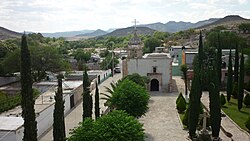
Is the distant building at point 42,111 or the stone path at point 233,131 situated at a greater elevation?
the distant building at point 42,111

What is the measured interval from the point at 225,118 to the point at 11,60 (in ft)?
92.7

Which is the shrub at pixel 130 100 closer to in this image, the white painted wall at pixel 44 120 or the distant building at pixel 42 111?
the white painted wall at pixel 44 120

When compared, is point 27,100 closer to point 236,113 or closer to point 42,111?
point 42,111

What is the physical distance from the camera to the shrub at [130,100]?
2369 centimetres

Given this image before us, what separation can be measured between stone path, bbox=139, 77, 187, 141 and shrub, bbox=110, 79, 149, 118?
6.36ft

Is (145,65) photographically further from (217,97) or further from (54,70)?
(217,97)

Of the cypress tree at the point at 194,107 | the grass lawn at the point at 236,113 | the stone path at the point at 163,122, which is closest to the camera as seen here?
the cypress tree at the point at 194,107

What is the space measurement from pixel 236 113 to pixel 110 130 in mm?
16156

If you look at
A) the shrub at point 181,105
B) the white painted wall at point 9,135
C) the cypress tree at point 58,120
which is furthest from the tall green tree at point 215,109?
the white painted wall at point 9,135

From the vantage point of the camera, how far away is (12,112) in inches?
1000

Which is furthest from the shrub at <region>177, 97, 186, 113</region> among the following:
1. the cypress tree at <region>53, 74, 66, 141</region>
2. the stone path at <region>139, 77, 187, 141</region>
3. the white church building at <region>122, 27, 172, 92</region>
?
the cypress tree at <region>53, 74, 66, 141</region>

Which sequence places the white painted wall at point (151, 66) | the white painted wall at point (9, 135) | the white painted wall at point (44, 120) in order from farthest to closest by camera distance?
the white painted wall at point (151, 66), the white painted wall at point (44, 120), the white painted wall at point (9, 135)

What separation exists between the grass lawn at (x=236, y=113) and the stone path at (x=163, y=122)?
188 inches

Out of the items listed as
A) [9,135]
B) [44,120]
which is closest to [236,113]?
[44,120]
